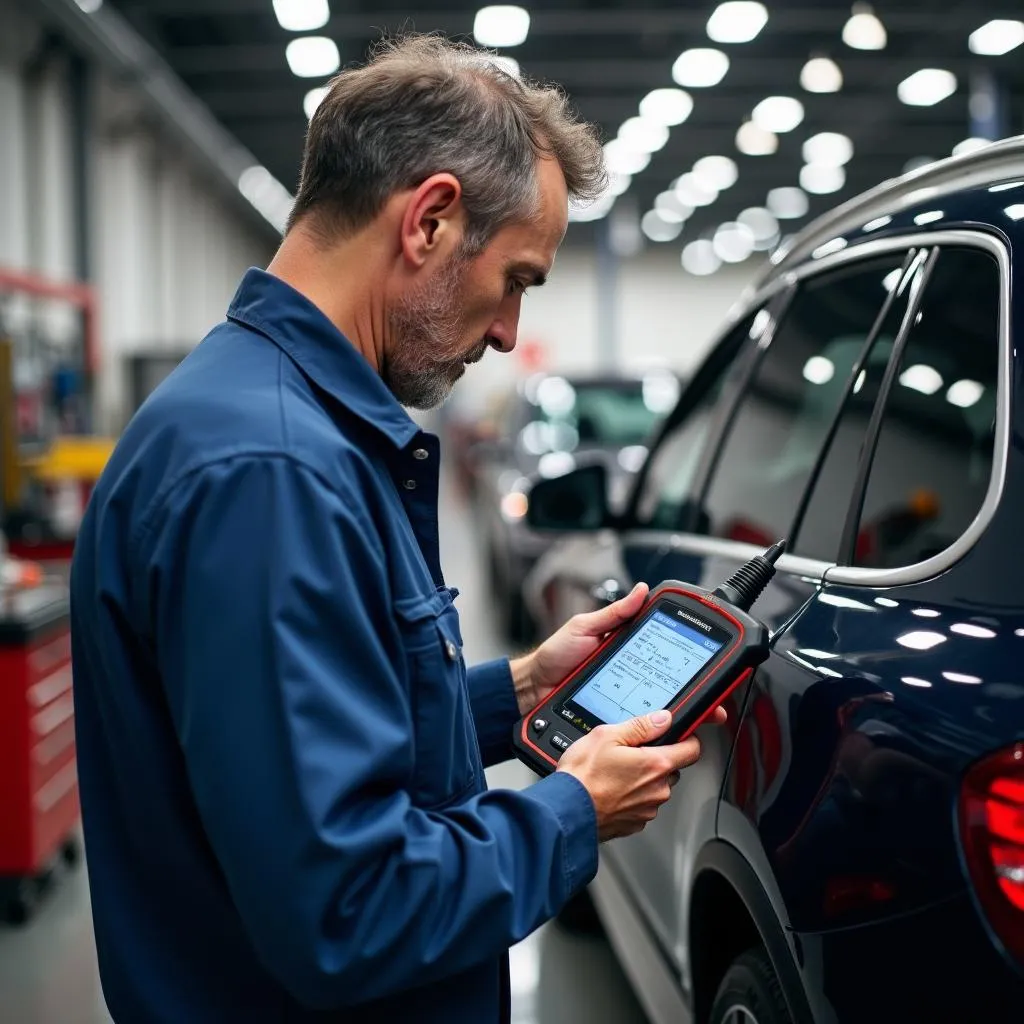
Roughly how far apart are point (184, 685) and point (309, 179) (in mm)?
594

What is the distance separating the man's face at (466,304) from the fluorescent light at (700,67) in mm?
11878

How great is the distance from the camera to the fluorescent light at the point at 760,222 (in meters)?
24.6

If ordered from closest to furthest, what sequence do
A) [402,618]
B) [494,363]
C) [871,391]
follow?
[402,618] → [871,391] → [494,363]

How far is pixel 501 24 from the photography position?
10.9 metres

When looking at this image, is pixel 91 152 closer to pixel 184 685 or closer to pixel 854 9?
pixel 854 9

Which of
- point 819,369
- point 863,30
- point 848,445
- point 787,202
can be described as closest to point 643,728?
point 848,445

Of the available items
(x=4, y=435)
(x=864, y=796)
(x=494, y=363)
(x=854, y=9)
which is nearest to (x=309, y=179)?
(x=864, y=796)

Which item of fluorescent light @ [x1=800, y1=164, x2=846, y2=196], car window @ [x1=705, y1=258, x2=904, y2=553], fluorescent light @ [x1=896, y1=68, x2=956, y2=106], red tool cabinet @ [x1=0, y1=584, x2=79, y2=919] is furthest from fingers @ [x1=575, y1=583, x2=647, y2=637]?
fluorescent light @ [x1=800, y1=164, x2=846, y2=196]

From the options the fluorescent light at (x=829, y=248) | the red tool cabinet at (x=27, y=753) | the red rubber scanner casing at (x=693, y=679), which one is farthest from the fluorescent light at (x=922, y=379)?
the red tool cabinet at (x=27, y=753)

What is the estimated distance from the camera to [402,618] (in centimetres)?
114

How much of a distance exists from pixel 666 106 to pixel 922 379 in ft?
46.0

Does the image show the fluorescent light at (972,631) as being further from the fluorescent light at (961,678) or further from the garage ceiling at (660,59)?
the garage ceiling at (660,59)

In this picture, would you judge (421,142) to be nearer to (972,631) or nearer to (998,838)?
(972,631)

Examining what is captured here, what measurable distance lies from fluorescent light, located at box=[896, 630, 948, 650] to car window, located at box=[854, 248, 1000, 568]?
15.7 inches
